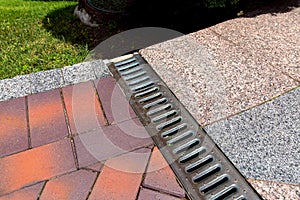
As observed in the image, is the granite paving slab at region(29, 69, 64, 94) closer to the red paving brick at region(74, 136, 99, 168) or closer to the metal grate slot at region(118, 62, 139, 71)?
the metal grate slot at region(118, 62, 139, 71)

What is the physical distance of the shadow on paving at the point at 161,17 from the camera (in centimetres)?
331

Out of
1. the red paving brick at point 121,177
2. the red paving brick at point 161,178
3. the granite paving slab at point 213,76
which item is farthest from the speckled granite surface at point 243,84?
the red paving brick at point 121,177

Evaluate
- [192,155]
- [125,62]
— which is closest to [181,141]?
[192,155]

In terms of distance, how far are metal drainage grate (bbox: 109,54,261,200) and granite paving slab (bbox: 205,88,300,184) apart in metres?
0.08

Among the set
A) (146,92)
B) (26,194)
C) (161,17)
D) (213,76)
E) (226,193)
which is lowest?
(26,194)

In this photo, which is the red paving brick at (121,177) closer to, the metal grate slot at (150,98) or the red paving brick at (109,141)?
the red paving brick at (109,141)

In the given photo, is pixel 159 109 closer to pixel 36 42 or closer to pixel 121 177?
pixel 121 177

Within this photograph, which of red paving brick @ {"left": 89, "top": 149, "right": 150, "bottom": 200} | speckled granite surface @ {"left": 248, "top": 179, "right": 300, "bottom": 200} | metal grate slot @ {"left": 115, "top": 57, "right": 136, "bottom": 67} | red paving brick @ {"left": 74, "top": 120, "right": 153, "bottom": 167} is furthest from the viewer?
metal grate slot @ {"left": 115, "top": 57, "right": 136, "bottom": 67}

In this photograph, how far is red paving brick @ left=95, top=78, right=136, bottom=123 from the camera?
2244 mm

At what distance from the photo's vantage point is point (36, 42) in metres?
3.37

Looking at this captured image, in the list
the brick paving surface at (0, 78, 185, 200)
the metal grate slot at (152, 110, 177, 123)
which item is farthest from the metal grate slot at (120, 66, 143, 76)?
the metal grate slot at (152, 110, 177, 123)

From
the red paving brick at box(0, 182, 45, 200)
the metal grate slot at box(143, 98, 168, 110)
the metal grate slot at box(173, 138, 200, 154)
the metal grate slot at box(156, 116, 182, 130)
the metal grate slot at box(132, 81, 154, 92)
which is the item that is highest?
the metal grate slot at box(132, 81, 154, 92)

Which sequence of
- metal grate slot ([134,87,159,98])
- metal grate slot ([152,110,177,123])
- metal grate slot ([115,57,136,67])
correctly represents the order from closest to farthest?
metal grate slot ([152,110,177,123]) → metal grate slot ([134,87,159,98]) → metal grate slot ([115,57,136,67])

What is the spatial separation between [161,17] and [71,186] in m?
2.23
